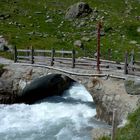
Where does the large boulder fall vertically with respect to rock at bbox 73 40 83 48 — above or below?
below

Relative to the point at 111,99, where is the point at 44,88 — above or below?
below

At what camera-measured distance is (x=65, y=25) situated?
60.8 m

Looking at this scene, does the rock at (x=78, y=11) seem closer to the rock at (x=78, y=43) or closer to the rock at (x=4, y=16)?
the rock at (x=4, y=16)

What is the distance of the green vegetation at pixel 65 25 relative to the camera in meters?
53.0

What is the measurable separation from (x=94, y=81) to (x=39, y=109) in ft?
24.7

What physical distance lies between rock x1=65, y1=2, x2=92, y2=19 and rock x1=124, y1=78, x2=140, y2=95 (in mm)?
31734

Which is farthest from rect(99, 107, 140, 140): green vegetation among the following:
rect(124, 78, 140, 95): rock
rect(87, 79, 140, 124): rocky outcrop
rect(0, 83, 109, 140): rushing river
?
rect(0, 83, 109, 140): rushing river

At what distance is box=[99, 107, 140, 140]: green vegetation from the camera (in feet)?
77.0

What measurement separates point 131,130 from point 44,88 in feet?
69.0

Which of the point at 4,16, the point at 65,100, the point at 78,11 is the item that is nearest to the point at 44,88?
the point at 65,100

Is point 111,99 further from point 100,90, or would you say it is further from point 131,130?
point 131,130

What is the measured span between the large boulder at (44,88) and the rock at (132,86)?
10.0 metres

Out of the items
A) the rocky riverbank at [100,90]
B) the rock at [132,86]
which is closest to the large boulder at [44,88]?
the rocky riverbank at [100,90]

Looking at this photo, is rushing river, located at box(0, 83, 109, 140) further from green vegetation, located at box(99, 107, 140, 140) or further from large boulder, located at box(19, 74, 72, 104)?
green vegetation, located at box(99, 107, 140, 140)
